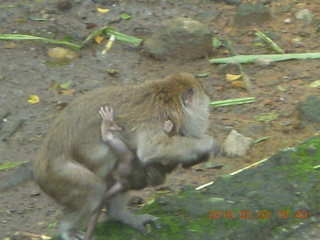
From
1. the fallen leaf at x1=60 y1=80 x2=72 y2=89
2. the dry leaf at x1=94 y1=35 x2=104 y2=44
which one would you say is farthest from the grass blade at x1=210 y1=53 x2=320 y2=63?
the fallen leaf at x1=60 y1=80 x2=72 y2=89

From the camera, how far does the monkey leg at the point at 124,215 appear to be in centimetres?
529

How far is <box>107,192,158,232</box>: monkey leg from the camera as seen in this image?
5.29m

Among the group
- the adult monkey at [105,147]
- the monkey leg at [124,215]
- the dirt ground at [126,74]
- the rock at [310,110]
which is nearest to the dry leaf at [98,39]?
the dirt ground at [126,74]

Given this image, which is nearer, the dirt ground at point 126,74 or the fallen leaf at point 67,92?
the dirt ground at point 126,74

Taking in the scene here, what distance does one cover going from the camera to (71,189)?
5.16 meters

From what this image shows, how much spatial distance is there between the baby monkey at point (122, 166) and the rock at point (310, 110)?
82.8 inches

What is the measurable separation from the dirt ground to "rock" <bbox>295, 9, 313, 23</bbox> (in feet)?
0.20

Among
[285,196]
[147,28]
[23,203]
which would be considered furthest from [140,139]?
[147,28]

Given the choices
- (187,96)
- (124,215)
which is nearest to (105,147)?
(124,215)

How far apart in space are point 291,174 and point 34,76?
367 centimetres

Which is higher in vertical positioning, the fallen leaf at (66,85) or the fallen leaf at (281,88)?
the fallen leaf at (281,88)

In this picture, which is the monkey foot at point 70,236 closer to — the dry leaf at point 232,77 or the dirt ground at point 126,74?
the dirt ground at point 126,74

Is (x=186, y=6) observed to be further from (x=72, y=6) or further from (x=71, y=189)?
(x=71, y=189)

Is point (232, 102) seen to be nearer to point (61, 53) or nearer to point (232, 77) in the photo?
point (232, 77)
